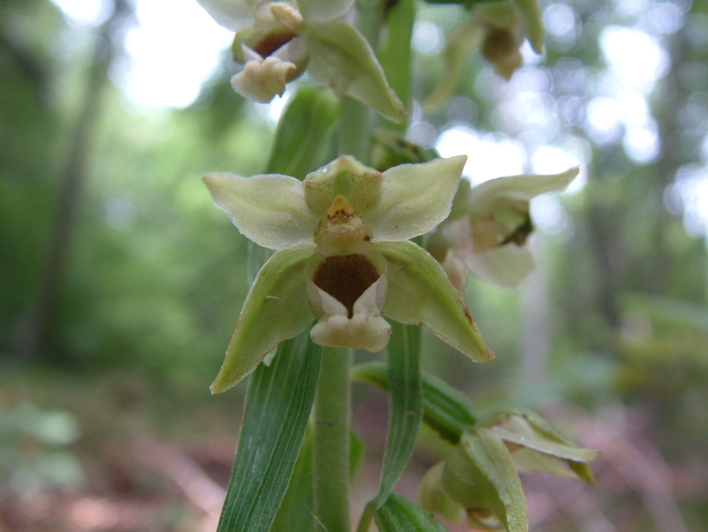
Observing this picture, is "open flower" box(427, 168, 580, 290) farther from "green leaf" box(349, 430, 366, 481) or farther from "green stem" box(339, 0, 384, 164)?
"green leaf" box(349, 430, 366, 481)

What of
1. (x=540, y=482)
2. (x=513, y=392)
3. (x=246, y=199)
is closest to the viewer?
(x=246, y=199)

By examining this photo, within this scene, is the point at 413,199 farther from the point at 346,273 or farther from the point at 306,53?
the point at 306,53

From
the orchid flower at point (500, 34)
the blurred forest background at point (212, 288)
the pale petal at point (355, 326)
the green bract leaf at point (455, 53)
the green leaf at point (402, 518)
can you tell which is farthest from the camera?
the blurred forest background at point (212, 288)

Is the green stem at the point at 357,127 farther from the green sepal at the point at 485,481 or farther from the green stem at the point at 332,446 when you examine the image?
the green sepal at the point at 485,481

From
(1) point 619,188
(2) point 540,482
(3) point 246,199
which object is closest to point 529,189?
(3) point 246,199

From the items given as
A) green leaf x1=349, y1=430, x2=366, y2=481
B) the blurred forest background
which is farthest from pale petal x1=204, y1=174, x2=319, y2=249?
the blurred forest background

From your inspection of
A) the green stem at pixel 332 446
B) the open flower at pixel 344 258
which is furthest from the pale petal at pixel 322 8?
the green stem at pixel 332 446

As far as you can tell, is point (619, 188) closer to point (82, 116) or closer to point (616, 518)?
point (616, 518)
